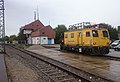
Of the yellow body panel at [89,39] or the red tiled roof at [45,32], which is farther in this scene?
the red tiled roof at [45,32]

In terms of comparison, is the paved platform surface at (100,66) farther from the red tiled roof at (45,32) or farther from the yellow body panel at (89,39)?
the red tiled roof at (45,32)

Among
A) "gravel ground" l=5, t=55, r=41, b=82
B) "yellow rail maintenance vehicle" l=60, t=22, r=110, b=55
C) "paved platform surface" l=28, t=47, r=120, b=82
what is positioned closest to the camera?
"gravel ground" l=5, t=55, r=41, b=82

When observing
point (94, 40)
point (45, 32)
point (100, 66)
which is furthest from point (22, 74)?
point (45, 32)

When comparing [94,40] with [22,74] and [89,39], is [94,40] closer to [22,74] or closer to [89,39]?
[89,39]

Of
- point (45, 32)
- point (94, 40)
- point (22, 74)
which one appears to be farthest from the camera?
point (45, 32)

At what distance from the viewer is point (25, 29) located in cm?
7400

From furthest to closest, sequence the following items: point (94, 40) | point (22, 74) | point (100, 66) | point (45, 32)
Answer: point (45, 32), point (94, 40), point (100, 66), point (22, 74)

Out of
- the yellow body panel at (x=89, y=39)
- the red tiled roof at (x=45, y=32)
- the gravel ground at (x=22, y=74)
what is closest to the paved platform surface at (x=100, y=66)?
the gravel ground at (x=22, y=74)

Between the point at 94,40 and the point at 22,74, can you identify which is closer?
the point at 22,74

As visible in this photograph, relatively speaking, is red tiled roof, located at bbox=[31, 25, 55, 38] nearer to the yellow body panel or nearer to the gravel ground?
the yellow body panel

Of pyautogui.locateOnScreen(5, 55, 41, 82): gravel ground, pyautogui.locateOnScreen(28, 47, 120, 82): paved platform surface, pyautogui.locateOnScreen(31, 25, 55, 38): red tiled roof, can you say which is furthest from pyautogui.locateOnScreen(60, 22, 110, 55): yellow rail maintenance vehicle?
pyautogui.locateOnScreen(31, 25, 55, 38): red tiled roof

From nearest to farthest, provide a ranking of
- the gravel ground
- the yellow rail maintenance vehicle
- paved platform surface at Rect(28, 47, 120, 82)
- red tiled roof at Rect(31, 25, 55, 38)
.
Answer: the gravel ground < paved platform surface at Rect(28, 47, 120, 82) < the yellow rail maintenance vehicle < red tiled roof at Rect(31, 25, 55, 38)

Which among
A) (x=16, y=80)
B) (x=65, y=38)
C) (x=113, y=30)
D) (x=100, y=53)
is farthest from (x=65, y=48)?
(x=113, y=30)

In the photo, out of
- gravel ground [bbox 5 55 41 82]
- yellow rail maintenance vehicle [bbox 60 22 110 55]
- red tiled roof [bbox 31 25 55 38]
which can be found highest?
red tiled roof [bbox 31 25 55 38]
